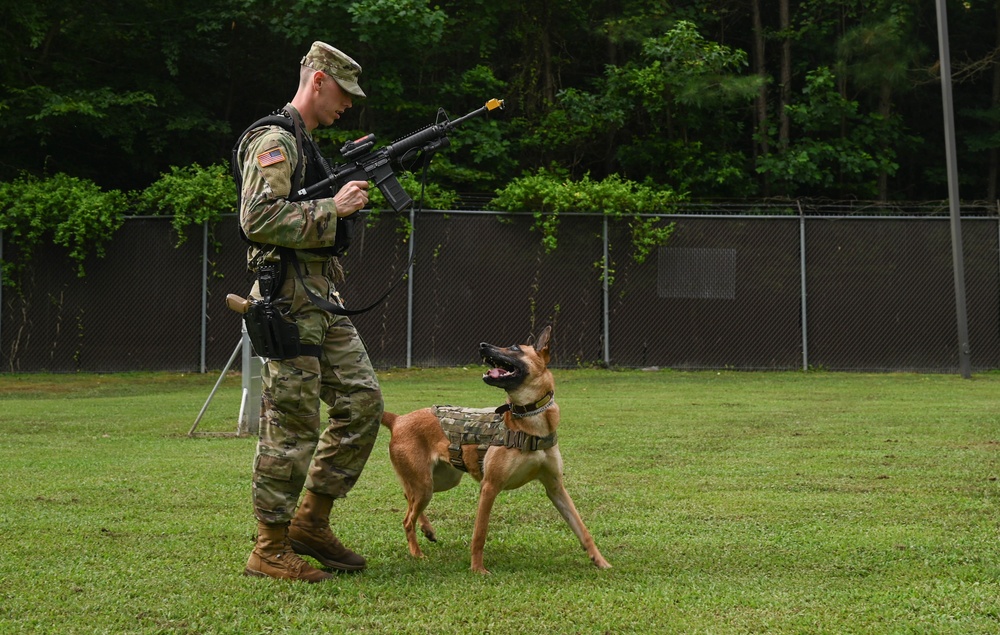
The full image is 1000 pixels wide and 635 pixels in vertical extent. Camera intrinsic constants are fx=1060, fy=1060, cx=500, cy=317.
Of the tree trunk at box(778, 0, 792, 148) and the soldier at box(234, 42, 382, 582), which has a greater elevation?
the tree trunk at box(778, 0, 792, 148)

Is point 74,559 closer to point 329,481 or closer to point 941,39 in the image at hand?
point 329,481

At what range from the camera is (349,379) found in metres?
4.82

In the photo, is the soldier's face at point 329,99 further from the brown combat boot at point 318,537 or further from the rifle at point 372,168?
the brown combat boot at point 318,537

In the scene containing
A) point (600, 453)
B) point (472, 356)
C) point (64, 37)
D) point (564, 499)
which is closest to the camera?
point (564, 499)

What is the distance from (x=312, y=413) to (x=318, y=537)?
1.95 ft

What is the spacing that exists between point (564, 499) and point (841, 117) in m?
19.9

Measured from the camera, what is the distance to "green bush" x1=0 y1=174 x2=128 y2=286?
17.7m

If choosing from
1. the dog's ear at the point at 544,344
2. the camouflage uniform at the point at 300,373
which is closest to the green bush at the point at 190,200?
the camouflage uniform at the point at 300,373

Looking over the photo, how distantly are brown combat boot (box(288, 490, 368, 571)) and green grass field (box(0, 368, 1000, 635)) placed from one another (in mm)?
97

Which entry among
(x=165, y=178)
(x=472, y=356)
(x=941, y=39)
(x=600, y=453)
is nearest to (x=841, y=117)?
(x=941, y=39)

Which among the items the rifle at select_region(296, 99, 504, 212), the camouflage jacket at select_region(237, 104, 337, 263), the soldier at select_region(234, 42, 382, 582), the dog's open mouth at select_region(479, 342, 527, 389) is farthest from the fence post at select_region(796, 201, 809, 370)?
the camouflage jacket at select_region(237, 104, 337, 263)

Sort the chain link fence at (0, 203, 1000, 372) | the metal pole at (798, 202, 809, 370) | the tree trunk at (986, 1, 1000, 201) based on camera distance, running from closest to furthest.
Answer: the chain link fence at (0, 203, 1000, 372) → the metal pole at (798, 202, 809, 370) → the tree trunk at (986, 1, 1000, 201)

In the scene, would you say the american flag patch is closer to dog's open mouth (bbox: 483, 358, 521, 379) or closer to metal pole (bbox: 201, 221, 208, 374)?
dog's open mouth (bbox: 483, 358, 521, 379)

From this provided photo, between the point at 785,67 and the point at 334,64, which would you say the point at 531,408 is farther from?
the point at 785,67
